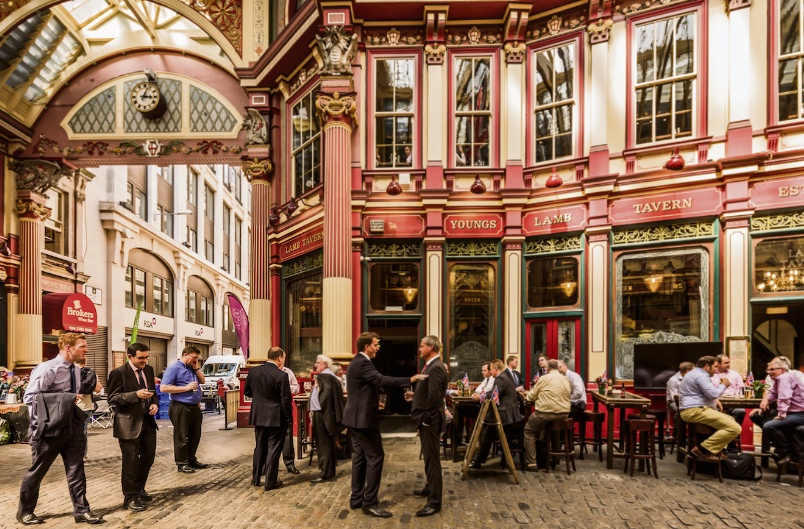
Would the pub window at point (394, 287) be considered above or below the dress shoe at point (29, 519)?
above

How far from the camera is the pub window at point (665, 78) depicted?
10297mm

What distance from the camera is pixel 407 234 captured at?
11430 mm

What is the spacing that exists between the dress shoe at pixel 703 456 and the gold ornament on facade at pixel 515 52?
806 cm

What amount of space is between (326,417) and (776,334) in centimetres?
791

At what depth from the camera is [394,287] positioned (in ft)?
A: 37.9

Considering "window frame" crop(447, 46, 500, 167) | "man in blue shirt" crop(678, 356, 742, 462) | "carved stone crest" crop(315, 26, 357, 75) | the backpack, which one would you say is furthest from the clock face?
the backpack

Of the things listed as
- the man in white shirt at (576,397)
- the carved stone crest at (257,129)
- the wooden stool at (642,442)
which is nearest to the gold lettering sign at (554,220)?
the man in white shirt at (576,397)

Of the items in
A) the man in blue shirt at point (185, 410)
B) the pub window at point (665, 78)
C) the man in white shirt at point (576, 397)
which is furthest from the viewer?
the pub window at point (665, 78)

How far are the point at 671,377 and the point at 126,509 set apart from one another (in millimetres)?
8635

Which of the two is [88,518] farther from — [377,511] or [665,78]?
[665,78]

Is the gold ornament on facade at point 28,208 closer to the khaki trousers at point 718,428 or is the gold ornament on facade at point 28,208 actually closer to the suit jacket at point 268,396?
the suit jacket at point 268,396

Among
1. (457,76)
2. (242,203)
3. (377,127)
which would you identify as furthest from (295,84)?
(242,203)

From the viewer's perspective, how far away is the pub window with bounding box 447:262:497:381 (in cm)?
1124

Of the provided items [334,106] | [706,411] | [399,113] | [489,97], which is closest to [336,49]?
[334,106]
